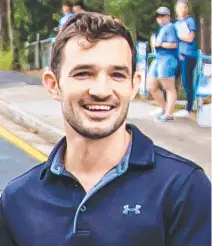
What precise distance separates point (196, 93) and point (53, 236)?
562 cm

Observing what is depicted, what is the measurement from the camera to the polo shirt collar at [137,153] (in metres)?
1.47

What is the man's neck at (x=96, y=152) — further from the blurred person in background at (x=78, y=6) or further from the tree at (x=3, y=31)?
the tree at (x=3, y=31)

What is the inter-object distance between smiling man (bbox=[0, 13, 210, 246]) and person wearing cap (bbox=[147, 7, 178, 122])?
201 inches

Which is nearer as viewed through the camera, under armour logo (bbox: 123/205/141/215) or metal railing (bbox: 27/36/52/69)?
under armour logo (bbox: 123/205/141/215)

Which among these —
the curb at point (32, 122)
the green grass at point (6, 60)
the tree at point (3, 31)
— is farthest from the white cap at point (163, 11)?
the green grass at point (6, 60)

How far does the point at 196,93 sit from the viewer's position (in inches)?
276

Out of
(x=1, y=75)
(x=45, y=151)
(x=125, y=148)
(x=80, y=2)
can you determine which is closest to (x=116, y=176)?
(x=125, y=148)

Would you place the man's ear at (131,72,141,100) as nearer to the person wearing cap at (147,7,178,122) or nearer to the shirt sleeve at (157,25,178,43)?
the person wearing cap at (147,7,178,122)

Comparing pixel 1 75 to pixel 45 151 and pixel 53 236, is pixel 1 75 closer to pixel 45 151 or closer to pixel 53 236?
pixel 45 151

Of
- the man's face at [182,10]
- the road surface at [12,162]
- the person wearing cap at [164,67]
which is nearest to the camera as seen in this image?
the road surface at [12,162]

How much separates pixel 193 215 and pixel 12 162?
501cm

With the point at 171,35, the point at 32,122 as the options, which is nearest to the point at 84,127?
the point at 171,35

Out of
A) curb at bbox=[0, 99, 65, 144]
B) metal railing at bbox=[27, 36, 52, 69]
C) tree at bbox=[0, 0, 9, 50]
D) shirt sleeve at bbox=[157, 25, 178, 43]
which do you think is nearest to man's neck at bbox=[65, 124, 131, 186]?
curb at bbox=[0, 99, 65, 144]

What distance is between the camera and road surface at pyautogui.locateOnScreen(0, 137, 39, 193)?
5.81 metres
